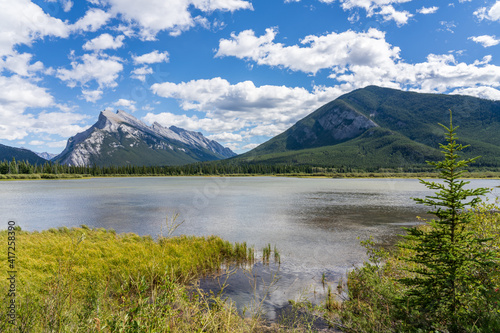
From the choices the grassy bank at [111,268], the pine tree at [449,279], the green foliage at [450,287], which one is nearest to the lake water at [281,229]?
the grassy bank at [111,268]

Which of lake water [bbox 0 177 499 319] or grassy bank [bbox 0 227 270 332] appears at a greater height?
grassy bank [bbox 0 227 270 332]

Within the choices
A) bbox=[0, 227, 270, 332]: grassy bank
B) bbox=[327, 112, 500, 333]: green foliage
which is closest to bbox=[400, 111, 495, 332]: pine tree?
bbox=[327, 112, 500, 333]: green foliage

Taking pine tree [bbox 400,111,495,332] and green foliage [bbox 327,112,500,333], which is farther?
pine tree [bbox 400,111,495,332]

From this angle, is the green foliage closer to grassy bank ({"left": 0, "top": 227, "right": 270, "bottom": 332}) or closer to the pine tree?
the pine tree

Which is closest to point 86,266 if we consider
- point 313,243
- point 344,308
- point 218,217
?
point 344,308

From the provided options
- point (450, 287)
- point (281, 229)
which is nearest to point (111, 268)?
point (450, 287)

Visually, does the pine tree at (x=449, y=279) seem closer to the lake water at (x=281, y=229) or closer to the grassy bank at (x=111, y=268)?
the lake water at (x=281, y=229)

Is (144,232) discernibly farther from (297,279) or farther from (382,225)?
(382,225)

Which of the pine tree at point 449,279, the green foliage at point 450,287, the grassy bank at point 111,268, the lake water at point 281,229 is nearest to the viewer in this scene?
the green foliage at point 450,287

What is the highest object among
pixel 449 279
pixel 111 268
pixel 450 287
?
pixel 449 279

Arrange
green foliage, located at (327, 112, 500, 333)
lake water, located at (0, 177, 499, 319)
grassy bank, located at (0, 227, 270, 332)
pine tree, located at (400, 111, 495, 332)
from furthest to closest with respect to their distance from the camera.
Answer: lake water, located at (0, 177, 499, 319) < grassy bank, located at (0, 227, 270, 332) < pine tree, located at (400, 111, 495, 332) < green foliage, located at (327, 112, 500, 333)

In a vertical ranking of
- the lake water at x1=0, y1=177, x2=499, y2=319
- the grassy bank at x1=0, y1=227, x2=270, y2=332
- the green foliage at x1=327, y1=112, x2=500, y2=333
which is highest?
the green foliage at x1=327, y1=112, x2=500, y2=333

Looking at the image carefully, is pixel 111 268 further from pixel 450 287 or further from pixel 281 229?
pixel 281 229

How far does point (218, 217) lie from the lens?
36.0m
